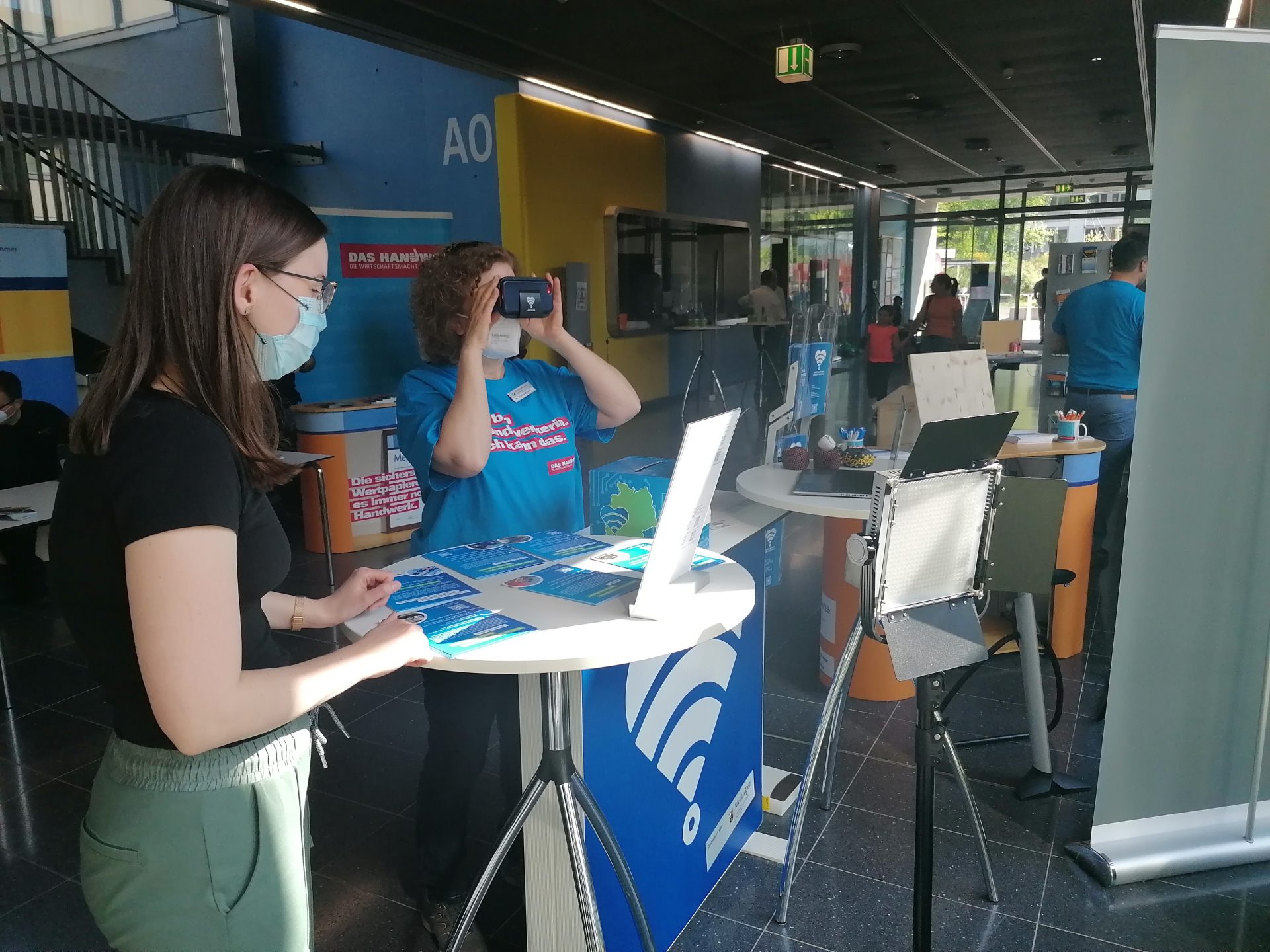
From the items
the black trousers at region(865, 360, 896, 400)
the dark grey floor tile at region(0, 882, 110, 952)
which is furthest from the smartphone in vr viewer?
the black trousers at region(865, 360, 896, 400)

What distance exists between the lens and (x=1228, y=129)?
191 cm

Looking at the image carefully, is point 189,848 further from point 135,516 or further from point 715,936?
point 715,936

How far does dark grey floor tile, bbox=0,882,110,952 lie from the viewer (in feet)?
6.66

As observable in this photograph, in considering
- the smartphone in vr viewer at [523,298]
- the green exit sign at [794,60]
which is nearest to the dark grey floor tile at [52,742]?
the smartphone in vr viewer at [523,298]

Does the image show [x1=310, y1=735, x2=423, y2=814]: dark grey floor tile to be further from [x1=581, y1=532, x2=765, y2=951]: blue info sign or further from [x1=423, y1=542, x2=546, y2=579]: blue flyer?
[x1=423, y1=542, x2=546, y2=579]: blue flyer

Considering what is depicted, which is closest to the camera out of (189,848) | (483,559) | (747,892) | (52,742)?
(189,848)

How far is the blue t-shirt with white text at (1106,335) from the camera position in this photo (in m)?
4.25

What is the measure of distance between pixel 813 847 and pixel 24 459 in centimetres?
411

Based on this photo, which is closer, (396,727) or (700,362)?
(396,727)

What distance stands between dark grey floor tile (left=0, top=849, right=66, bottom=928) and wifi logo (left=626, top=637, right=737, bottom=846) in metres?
1.63

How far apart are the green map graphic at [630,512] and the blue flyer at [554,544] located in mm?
162

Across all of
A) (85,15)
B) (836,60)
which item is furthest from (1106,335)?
Answer: (85,15)

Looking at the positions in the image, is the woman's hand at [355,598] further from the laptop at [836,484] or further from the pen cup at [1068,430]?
the pen cup at [1068,430]

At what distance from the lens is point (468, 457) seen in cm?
177
